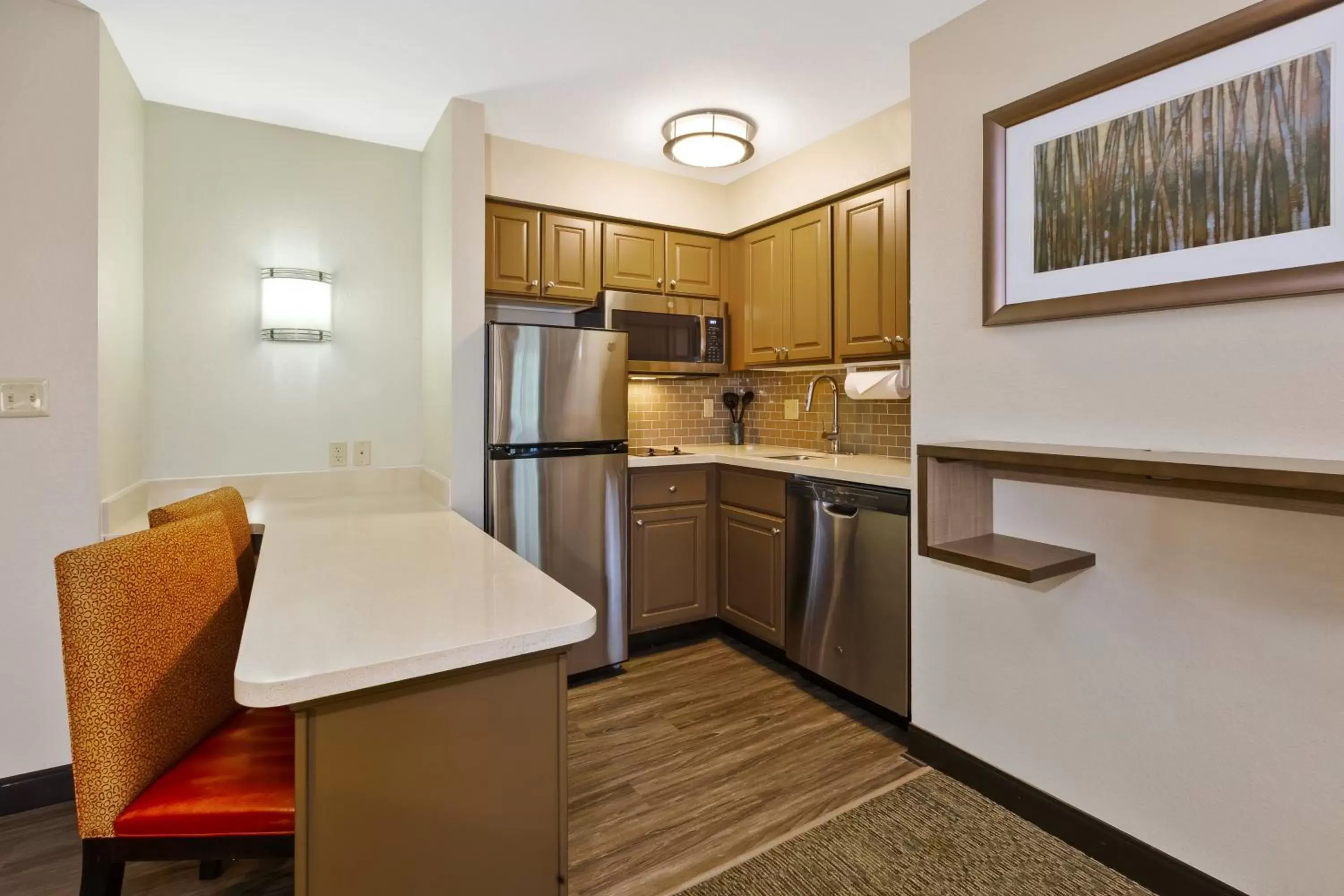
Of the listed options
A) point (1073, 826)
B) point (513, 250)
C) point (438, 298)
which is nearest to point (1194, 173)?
point (1073, 826)

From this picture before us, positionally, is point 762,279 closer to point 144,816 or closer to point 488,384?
point 488,384

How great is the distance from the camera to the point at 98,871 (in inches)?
42.2

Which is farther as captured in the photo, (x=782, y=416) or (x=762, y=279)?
(x=782, y=416)

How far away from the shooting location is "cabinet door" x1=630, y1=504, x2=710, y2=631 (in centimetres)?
313

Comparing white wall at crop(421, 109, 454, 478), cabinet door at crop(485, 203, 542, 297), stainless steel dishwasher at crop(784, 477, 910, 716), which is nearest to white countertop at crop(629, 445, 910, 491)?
stainless steel dishwasher at crop(784, 477, 910, 716)

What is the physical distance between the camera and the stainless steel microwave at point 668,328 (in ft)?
10.9

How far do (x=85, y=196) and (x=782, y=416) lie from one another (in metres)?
3.10

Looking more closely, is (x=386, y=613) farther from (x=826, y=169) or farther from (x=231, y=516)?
(x=826, y=169)

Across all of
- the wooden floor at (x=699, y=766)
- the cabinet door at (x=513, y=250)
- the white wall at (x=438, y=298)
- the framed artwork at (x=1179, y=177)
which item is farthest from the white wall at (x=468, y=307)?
the framed artwork at (x=1179, y=177)

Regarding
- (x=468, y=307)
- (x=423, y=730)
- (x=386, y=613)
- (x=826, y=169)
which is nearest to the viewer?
(x=423, y=730)

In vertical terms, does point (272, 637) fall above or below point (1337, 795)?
above

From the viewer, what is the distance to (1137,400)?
5.39 ft

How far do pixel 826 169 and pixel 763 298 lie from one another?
71 centimetres

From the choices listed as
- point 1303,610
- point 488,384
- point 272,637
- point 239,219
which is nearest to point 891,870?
point 1303,610
